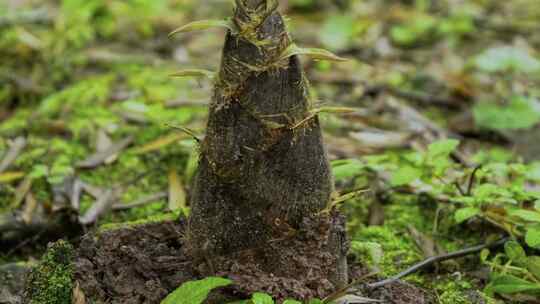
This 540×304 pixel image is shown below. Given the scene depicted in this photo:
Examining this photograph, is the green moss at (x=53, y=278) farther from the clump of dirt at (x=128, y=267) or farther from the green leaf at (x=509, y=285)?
the green leaf at (x=509, y=285)

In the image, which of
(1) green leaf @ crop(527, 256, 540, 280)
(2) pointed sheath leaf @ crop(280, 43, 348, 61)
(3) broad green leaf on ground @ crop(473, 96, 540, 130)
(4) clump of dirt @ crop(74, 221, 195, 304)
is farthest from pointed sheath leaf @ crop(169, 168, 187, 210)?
(3) broad green leaf on ground @ crop(473, 96, 540, 130)

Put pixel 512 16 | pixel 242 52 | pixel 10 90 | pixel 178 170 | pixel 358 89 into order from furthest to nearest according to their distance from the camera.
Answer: pixel 512 16 < pixel 358 89 < pixel 10 90 < pixel 178 170 < pixel 242 52

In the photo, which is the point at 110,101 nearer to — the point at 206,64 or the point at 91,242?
the point at 206,64

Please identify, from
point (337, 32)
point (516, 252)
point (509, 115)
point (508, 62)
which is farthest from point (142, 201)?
point (337, 32)

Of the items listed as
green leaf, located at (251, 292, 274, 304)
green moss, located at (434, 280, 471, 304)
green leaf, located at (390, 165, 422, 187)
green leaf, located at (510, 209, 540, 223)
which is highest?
green leaf, located at (390, 165, 422, 187)

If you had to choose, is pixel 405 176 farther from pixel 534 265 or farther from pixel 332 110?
pixel 332 110

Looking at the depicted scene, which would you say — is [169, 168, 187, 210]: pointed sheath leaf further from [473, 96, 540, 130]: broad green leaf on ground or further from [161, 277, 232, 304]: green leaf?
[473, 96, 540, 130]: broad green leaf on ground

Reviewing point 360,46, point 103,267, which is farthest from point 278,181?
point 360,46

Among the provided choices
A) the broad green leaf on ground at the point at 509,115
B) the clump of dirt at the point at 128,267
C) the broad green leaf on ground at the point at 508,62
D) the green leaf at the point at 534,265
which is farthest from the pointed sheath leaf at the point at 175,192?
the broad green leaf on ground at the point at 508,62
